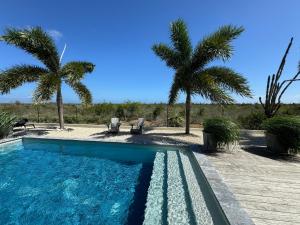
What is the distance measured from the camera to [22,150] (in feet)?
27.6

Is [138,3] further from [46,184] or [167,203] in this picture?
[167,203]

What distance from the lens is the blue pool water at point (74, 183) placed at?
12.5ft

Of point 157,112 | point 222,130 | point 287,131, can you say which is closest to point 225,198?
point 222,130

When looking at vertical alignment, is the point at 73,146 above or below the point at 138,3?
below

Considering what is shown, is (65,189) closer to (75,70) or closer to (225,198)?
(225,198)

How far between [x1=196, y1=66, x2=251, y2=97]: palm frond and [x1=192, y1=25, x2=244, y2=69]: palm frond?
53 cm

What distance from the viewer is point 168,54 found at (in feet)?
34.7

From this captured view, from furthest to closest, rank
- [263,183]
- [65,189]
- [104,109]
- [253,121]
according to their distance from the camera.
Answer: [104,109] → [253,121] → [65,189] → [263,183]

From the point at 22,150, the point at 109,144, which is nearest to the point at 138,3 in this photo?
the point at 109,144

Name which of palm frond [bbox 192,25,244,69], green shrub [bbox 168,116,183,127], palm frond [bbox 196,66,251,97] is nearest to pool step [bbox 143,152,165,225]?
palm frond [bbox 196,66,251,97]

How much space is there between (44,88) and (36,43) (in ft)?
7.83

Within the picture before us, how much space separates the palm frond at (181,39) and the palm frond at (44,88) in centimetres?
598

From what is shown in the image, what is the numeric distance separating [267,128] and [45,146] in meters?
8.35

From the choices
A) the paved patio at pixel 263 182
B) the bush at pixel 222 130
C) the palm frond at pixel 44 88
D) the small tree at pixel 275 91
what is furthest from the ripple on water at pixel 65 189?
the small tree at pixel 275 91
